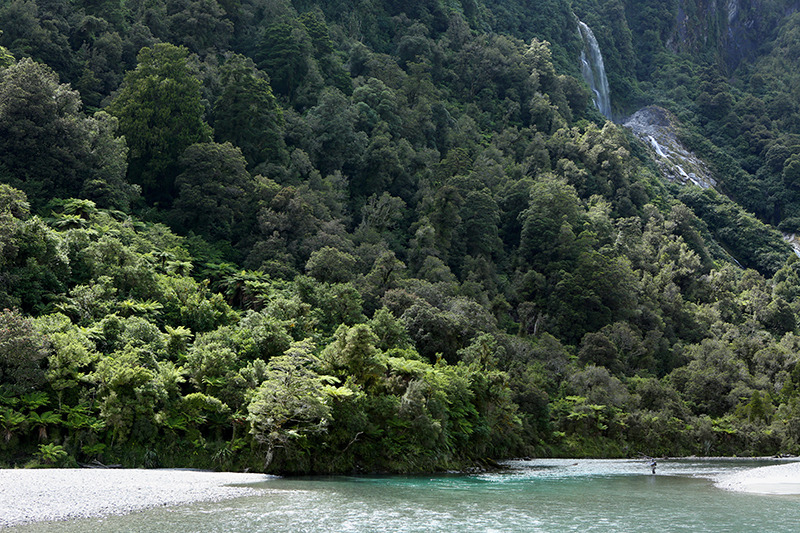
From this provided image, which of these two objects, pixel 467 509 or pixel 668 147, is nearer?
pixel 467 509

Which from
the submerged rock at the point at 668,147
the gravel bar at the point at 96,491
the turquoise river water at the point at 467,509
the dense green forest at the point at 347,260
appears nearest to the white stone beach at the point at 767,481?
the turquoise river water at the point at 467,509

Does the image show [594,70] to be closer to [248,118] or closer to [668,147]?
[668,147]

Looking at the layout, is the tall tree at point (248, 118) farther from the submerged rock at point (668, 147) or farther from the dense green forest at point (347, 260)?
the submerged rock at point (668, 147)

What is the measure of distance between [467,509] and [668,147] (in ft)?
474

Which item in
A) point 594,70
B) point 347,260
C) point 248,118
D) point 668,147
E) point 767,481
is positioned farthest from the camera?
Answer: point 594,70

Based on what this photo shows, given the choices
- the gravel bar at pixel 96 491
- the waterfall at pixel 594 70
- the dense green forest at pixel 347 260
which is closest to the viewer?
the gravel bar at pixel 96 491

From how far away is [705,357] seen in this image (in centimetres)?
7769

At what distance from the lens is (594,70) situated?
532 ft

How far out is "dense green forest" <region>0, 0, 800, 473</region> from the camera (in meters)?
37.9

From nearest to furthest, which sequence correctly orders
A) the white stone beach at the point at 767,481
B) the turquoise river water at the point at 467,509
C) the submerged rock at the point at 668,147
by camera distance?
the turquoise river water at the point at 467,509 < the white stone beach at the point at 767,481 < the submerged rock at the point at 668,147

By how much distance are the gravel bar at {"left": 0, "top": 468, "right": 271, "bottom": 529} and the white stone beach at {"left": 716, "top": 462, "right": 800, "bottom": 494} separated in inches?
946

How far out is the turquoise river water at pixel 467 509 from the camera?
23125 mm

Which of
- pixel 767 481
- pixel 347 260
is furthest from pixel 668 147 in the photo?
pixel 767 481

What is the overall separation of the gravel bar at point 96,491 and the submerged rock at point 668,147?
129340 millimetres
